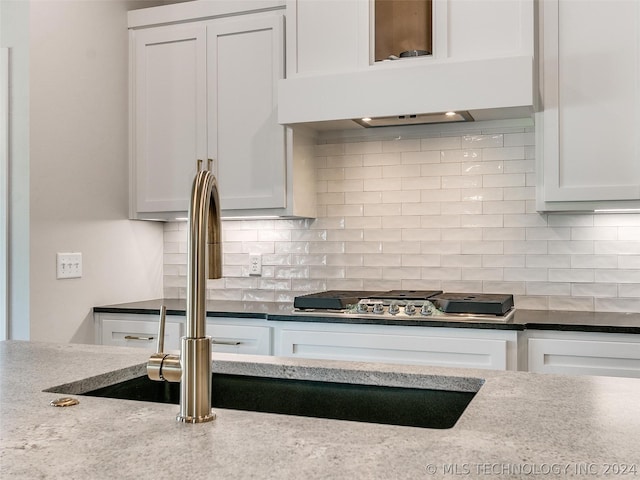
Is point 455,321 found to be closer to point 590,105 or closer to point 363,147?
point 590,105

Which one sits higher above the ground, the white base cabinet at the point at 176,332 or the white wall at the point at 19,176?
the white wall at the point at 19,176

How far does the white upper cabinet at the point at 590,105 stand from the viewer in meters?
2.67

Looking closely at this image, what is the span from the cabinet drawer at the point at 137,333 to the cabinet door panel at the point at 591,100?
70.3 inches

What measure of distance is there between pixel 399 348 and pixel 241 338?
0.75m

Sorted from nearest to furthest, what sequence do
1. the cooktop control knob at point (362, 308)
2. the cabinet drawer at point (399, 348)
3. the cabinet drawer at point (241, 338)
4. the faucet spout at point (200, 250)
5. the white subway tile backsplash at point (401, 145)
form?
the faucet spout at point (200, 250) < the cabinet drawer at point (399, 348) < the cooktop control knob at point (362, 308) < the cabinet drawer at point (241, 338) < the white subway tile backsplash at point (401, 145)

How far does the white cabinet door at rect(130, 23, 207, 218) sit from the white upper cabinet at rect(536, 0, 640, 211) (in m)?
1.64

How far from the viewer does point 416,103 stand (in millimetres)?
2844

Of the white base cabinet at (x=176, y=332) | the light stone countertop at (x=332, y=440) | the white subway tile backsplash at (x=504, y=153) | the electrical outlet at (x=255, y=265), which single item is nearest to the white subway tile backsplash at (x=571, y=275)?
the white subway tile backsplash at (x=504, y=153)

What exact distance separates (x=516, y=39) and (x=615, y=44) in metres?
0.39

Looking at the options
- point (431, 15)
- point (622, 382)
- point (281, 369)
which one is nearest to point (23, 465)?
point (281, 369)

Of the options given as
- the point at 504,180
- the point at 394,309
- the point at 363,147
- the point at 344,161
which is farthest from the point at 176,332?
the point at 504,180

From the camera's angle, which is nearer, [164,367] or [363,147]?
[164,367]

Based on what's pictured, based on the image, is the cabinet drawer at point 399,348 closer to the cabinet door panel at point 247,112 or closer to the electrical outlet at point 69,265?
the cabinet door panel at point 247,112

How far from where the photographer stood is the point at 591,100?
272cm
